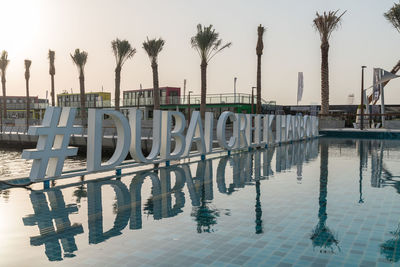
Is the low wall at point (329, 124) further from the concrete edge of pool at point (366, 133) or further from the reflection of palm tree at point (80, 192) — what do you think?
the reflection of palm tree at point (80, 192)

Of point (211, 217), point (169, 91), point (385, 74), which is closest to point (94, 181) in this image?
point (211, 217)

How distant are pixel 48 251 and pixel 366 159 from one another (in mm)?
14109

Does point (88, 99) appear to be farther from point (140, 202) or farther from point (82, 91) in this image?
point (140, 202)

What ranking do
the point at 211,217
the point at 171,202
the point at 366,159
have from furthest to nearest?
the point at 366,159 < the point at 171,202 < the point at 211,217

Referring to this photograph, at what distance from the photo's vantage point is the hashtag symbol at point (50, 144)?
28.3 feet

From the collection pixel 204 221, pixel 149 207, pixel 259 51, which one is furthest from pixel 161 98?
pixel 204 221

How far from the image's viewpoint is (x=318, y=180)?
1052cm

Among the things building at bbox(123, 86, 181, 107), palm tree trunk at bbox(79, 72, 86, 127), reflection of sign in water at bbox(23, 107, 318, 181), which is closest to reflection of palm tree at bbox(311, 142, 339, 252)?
reflection of sign in water at bbox(23, 107, 318, 181)

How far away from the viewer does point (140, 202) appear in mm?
7672

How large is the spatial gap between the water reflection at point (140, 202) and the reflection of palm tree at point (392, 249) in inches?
38.8

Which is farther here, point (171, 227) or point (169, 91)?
point (169, 91)

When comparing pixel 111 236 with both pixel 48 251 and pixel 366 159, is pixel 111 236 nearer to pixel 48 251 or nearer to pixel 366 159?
pixel 48 251

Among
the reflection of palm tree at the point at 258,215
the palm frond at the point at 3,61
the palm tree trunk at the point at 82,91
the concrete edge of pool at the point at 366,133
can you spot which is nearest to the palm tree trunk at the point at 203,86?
the concrete edge of pool at the point at 366,133

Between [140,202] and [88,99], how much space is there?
59.9 metres
